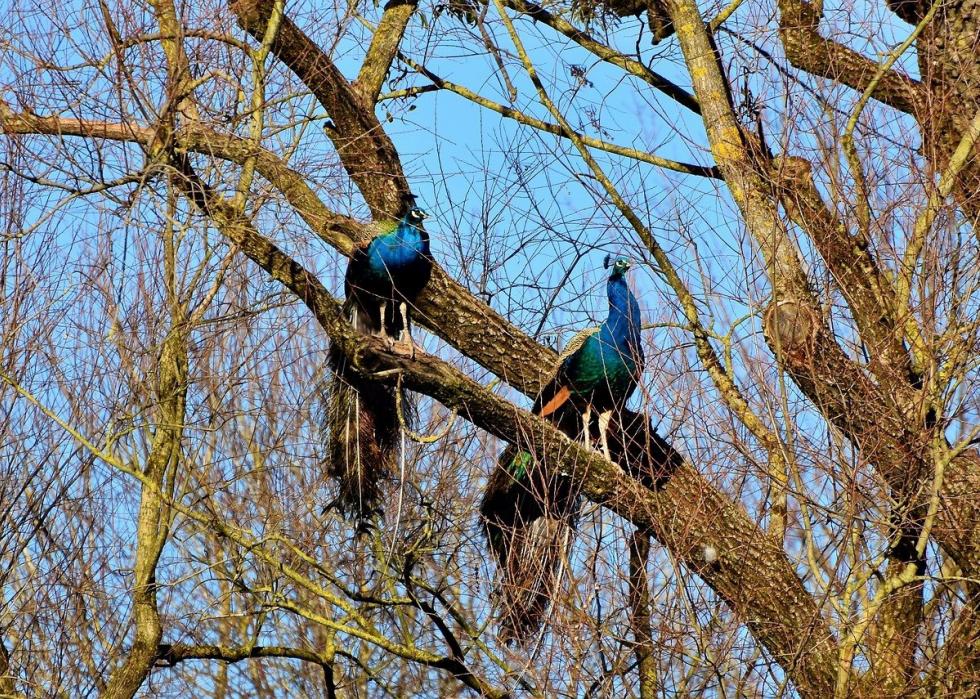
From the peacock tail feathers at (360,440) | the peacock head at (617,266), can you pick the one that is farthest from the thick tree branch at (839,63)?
the peacock tail feathers at (360,440)

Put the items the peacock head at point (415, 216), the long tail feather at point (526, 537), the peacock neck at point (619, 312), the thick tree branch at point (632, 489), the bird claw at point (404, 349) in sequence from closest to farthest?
1. the long tail feather at point (526, 537)
2. the thick tree branch at point (632, 489)
3. the bird claw at point (404, 349)
4. the peacock neck at point (619, 312)
5. the peacock head at point (415, 216)

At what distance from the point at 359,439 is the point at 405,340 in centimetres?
65

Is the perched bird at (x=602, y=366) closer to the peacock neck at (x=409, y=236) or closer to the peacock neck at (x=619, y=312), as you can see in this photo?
the peacock neck at (x=619, y=312)

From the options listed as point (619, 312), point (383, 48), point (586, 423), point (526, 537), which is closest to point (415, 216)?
point (383, 48)

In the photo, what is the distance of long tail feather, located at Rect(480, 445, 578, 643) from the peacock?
0.59 m

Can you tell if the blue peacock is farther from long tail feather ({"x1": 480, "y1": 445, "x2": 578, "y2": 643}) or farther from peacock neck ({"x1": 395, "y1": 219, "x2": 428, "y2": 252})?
peacock neck ({"x1": 395, "y1": 219, "x2": 428, "y2": 252})

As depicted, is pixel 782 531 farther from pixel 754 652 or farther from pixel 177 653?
pixel 177 653

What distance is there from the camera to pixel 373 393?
236 inches

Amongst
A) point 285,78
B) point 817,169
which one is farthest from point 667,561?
point 285,78

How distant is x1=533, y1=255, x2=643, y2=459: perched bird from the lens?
5.61 metres

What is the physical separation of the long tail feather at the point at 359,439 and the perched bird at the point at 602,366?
2.75 ft

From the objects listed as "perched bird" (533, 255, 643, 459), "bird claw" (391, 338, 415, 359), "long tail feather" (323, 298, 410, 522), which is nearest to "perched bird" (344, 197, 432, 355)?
"long tail feather" (323, 298, 410, 522)

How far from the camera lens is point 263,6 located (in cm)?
556

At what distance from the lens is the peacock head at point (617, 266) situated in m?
5.88
